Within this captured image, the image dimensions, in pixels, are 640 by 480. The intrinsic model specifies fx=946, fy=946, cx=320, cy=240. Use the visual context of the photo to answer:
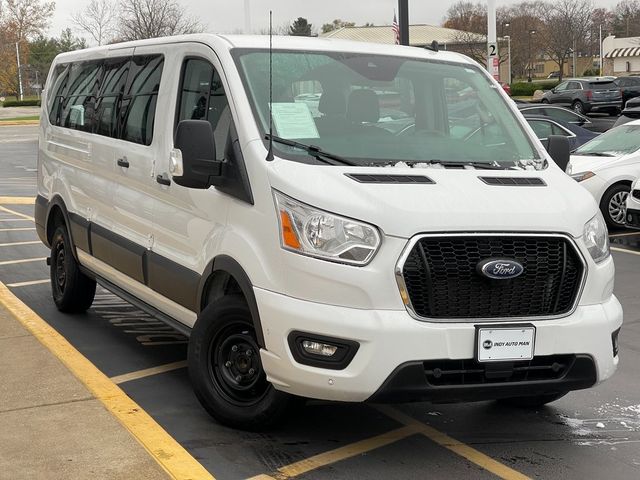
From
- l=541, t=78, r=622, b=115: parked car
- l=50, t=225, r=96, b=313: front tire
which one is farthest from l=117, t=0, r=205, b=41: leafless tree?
l=50, t=225, r=96, b=313: front tire

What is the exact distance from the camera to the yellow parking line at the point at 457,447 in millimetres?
4477

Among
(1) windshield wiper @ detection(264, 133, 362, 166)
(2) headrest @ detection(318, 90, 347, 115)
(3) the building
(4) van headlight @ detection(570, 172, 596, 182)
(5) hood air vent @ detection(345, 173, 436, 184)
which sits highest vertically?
(3) the building

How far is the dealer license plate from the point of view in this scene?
436 centimetres

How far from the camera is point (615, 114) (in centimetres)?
4484

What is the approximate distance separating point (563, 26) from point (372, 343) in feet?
325

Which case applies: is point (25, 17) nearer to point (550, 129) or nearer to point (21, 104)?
point (21, 104)

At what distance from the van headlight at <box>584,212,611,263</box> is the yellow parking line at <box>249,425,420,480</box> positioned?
1.34 meters

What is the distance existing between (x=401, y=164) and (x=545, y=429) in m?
1.67

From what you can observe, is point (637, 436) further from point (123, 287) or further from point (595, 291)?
point (123, 287)

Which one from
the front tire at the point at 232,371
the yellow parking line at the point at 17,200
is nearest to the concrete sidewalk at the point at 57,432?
the front tire at the point at 232,371

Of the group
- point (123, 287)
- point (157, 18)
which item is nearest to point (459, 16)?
point (157, 18)

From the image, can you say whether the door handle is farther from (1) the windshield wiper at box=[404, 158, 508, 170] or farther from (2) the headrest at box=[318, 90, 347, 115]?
(1) the windshield wiper at box=[404, 158, 508, 170]

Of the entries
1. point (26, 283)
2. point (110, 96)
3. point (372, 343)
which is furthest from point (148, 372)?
point (26, 283)

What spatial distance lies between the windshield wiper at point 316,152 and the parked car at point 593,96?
41.0 m
